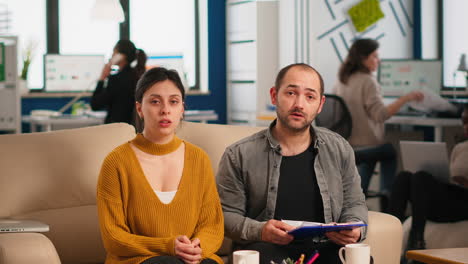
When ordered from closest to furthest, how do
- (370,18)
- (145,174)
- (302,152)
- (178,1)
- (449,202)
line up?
(145,174) → (302,152) → (449,202) → (370,18) → (178,1)

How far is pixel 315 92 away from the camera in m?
2.30

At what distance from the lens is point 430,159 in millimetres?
4238

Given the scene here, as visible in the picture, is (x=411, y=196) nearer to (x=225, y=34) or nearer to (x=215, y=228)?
(x=215, y=228)

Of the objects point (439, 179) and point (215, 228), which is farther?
point (439, 179)

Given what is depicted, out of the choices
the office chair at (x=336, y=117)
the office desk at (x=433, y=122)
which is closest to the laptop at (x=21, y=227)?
the office chair at (x=336, y=117)


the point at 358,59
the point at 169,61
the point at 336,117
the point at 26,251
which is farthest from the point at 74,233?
the point at 169,61

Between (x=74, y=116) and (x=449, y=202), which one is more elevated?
(x=74, y=116)

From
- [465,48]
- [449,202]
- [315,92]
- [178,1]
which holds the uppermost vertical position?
[178,1]

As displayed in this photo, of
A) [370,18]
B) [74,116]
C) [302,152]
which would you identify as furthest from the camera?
[370,18]

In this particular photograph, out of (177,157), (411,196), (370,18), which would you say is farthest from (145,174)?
(370,18)

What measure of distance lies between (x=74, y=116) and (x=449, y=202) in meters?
3.37

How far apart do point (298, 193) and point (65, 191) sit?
33.2 inches

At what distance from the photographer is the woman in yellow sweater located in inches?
83.0

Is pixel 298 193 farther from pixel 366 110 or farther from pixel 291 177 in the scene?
pixel 366 110
